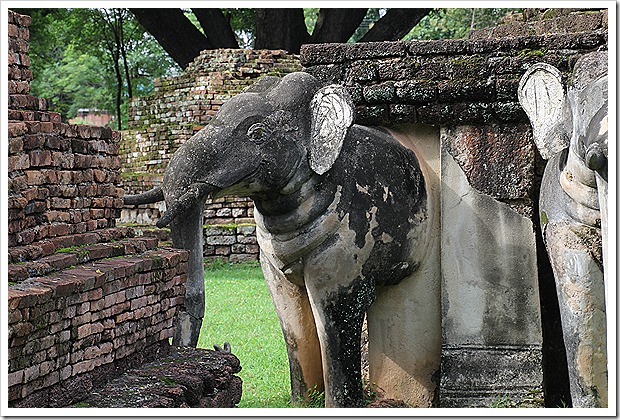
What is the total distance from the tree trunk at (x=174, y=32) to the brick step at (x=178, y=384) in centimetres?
1256

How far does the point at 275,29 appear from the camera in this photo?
17.2m

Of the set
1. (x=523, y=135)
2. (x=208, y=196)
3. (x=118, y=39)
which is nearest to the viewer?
(x=208, y=196)

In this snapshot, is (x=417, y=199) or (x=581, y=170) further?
(x=417, y=199)

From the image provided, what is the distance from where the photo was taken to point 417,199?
5.08m

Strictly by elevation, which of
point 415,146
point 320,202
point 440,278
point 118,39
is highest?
point 118,39

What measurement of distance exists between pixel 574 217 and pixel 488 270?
0.95m

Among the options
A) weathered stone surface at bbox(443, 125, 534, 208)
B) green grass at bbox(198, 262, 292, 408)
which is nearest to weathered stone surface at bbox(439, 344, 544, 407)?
weathered stone surface at bbox(443, 125, 534, 208)

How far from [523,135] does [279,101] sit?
128 cm

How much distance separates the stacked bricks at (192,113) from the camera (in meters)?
14.2

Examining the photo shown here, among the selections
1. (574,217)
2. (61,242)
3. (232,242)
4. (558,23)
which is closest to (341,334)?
(574,217)

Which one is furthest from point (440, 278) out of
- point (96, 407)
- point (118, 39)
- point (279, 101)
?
point (118, 39)

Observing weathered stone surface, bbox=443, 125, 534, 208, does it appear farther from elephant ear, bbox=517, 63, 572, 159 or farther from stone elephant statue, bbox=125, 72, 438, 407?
elephant ear, bbox=517, 63, 572, 159

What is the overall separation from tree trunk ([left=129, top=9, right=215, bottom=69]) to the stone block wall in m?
12.4

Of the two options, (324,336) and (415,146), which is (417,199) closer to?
(415,146)
